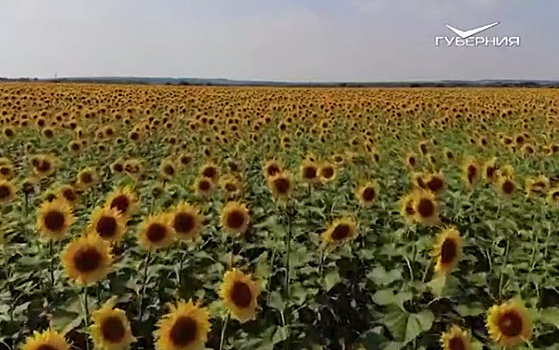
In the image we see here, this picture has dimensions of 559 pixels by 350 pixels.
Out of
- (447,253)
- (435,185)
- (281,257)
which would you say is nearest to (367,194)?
(435,185)

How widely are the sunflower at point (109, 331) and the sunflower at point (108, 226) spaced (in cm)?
65

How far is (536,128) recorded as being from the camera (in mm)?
10625

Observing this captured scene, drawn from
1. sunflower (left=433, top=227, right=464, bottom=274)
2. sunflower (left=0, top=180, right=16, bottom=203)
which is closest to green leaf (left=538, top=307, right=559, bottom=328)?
sunflower (left=433, top=227, right=464, bottom=274)

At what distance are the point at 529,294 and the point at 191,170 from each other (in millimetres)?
3111

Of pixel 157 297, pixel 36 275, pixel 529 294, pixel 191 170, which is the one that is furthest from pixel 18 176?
pixel 529 294

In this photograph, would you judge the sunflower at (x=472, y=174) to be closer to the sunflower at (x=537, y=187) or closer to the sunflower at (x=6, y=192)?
the sunflower at (x=537, y=187)

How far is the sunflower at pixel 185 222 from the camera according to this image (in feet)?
10.2

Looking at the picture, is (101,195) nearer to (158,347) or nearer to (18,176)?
(18,176)

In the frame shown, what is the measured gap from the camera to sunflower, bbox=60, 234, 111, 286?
2.54m

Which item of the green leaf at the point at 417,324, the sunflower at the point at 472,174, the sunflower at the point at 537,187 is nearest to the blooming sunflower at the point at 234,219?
the green leaf at the point at 417,324

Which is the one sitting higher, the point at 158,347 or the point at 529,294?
the point at 158,347

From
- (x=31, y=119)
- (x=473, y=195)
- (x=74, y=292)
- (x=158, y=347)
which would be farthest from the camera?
(x=31, y=119)

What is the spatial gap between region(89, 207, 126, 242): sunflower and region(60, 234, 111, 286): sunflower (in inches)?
10.7

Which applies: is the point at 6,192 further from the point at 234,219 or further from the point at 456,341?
the point at 456,341
